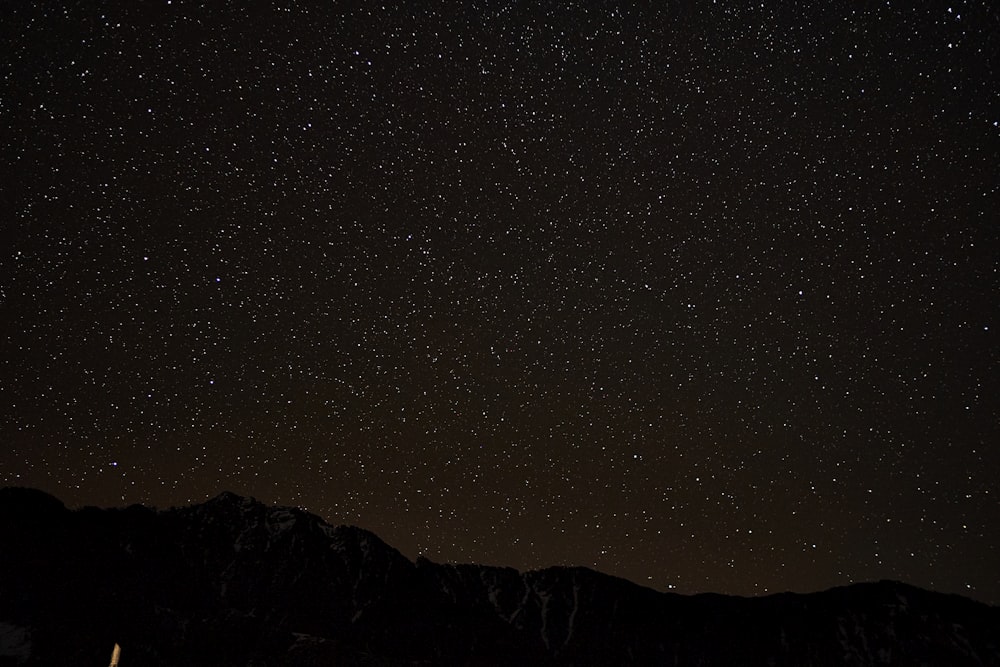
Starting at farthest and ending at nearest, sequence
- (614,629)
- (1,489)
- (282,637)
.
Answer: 1. (614,629)
2. (1,489)
3. (282,637)

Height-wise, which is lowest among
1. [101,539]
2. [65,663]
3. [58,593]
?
[65,663]

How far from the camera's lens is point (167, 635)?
120 meters

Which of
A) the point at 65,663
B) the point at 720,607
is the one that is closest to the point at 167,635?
the point at 65,663

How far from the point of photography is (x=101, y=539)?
152000 mm

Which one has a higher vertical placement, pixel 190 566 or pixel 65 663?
pixel 190 566

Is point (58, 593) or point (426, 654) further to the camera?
point (426, 654)

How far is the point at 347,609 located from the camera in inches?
6319

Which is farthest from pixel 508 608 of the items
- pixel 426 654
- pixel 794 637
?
pixel 794 637

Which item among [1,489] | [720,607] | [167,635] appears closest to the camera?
[167,635]

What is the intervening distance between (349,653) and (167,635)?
2803 centimetres

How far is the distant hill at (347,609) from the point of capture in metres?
121

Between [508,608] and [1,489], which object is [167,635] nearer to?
[1,489]

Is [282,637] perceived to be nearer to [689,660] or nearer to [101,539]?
[101,539]

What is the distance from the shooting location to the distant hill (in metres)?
121
